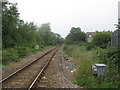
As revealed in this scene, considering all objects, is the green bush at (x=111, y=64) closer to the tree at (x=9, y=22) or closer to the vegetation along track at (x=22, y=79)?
the vegetation along track at (x=22, y=79)

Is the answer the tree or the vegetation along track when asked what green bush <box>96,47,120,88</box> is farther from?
the tree

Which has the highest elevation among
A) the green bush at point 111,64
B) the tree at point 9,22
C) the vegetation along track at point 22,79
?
the tree at point 9,22

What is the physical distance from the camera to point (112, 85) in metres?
7.41

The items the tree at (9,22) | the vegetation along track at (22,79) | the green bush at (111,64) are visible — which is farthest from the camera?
the tree at (9,22)

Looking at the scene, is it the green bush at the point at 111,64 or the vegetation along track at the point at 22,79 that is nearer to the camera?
the green bush at the point at 111,64

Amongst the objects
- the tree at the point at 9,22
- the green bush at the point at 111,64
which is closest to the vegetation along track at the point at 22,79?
the green bush at the point at 111,64

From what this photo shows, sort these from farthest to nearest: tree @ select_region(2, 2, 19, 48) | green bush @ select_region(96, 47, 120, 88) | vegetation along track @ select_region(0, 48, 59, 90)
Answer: tree @ select_region(2, 2, 19, 48)
vegetation along track @ select_region(0, 48, 59, 90)
green bush @ select_region(96, 47, 120, 88)

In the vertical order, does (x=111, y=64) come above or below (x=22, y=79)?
above

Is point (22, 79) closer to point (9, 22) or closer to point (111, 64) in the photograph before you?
point (111, 64)

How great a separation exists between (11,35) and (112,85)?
27509 mm

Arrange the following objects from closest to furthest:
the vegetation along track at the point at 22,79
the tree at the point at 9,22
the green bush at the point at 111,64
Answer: the green bush at the point at 111,64 → the vegetation along track at the point at 22,79 → the tree at the point at 9,22

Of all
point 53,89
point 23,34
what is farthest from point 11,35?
point 53,89

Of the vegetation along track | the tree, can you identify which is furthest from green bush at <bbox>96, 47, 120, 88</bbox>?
the tree

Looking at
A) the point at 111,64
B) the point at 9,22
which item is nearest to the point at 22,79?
the point at 111,64
